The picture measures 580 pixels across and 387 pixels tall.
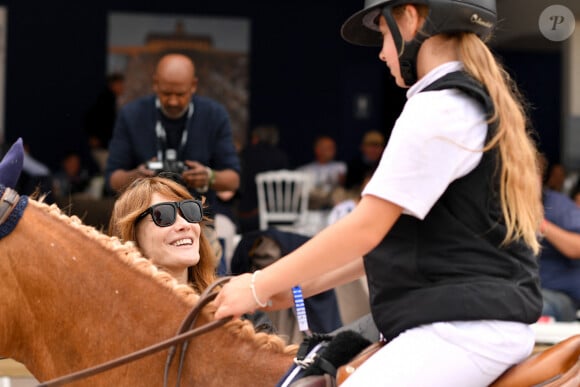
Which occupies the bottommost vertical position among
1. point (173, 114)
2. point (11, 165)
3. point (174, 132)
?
point (174, 132)

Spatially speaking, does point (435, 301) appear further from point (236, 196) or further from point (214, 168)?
point (236, 196)

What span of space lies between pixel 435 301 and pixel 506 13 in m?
10.1

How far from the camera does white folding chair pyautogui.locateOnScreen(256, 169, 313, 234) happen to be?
10125 mm

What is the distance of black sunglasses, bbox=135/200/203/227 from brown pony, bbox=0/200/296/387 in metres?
0.90

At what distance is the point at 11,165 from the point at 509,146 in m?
1.10

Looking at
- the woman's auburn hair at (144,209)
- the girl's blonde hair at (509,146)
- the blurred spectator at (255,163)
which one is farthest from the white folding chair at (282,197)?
the girl's blonde hair at (509,146)

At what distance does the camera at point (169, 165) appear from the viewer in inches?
191

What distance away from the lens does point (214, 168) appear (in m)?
5.39

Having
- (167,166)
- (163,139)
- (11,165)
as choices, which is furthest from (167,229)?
(163,139)

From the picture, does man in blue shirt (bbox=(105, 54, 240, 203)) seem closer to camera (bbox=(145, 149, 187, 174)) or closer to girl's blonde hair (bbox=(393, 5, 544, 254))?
camera (bbox=(145, 149, 187, 174))

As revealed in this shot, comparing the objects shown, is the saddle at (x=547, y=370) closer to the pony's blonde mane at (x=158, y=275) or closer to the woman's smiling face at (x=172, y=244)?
the pony's blonde mane at (x=158, y=275)

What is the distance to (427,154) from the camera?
1.93 m

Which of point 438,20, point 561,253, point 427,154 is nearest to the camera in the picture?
point 427,154

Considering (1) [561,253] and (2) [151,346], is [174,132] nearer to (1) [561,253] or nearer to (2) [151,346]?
(1) [561,253]
